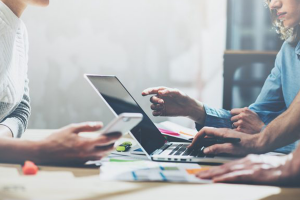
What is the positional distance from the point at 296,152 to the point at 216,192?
0.17m

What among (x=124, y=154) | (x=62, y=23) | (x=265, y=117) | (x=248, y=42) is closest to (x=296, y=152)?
(x=124, y=154)

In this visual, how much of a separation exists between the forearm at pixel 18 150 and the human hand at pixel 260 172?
0.37m

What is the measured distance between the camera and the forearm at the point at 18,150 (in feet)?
2.66

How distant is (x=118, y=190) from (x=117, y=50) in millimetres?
1967

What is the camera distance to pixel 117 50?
2.55 metres

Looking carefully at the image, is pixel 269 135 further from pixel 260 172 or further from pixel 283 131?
pixel 260 172

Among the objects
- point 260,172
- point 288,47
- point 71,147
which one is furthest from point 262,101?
point 71,147

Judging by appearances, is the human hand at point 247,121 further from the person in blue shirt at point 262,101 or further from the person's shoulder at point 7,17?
the person's shoulder at point 7,17

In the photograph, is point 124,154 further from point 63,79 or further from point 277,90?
point 63,79

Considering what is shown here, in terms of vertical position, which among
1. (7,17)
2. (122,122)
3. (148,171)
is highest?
(7,17)

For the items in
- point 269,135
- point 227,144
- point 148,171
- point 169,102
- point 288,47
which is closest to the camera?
point 148,171

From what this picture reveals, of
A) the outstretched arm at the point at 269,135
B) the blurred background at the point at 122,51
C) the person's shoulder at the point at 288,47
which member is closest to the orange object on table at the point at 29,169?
the outstretched arm at the point at 269,135

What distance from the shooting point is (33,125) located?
2600mm

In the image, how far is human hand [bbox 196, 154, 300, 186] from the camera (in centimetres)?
69
